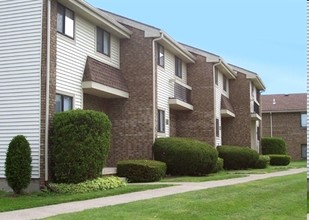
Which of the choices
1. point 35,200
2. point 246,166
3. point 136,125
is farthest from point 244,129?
point 35,200

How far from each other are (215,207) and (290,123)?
4139 centimetres

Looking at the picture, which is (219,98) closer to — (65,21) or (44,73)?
(65,21)

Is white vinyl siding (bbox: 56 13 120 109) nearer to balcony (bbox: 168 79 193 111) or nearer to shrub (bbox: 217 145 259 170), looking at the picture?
balcony (bbox: 168 79 193 111)

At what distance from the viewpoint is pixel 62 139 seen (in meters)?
15.4

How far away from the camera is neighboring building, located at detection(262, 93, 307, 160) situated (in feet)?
163

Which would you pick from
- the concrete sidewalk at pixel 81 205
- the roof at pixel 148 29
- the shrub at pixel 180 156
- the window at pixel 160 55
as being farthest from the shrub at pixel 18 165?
the window at pixel 160 55

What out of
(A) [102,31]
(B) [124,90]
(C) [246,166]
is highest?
(A) [102,31]

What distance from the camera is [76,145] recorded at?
15234mm

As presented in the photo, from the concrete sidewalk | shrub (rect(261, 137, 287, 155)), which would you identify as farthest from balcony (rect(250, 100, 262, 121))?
the concrete sidewalk

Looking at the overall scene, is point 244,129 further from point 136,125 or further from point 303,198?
point 303,198

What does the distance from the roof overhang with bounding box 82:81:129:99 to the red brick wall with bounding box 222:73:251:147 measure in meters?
15.8

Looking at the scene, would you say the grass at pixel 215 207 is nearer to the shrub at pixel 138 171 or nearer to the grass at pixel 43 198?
the grass at pixel 43 198

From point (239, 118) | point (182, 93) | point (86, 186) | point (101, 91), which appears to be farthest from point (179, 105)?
point (86, 186)

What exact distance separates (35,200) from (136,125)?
963cm
